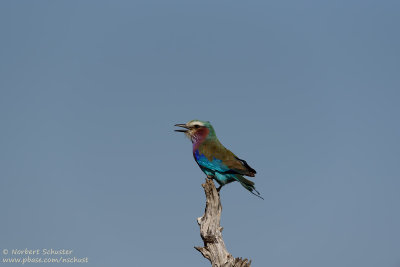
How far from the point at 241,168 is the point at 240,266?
6.60 feet

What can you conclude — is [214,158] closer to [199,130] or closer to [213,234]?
[199,130]

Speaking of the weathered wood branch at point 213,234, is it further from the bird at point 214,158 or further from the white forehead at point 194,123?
the white forehead at point 194,123

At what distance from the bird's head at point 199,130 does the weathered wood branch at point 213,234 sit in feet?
6.28

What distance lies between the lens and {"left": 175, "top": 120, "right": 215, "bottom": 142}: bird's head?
11.7 meters

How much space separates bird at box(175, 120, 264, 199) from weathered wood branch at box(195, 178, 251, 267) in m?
0.83

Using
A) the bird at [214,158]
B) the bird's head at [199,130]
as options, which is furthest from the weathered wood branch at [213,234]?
the bird's head at [199,130]

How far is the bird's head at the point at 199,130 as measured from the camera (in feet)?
38.5

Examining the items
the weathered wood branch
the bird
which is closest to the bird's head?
the bird

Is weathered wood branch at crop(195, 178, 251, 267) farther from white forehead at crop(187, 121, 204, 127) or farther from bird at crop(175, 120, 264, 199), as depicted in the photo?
white forehead at crop(187, 121, 204, 127)

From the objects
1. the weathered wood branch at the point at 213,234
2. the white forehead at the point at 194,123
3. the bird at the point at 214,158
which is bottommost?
the weathered wood branch at the point at 213,234

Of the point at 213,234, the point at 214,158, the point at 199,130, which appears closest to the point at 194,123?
the point at 199,130

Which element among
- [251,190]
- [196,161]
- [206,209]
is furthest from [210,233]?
[196,161]

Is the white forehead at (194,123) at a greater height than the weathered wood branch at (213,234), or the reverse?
the white forehead at (194,123)

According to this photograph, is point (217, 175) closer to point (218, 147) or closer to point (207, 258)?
point (218, 147)
